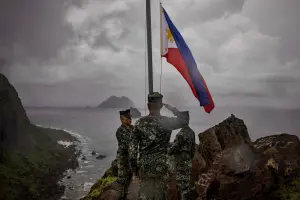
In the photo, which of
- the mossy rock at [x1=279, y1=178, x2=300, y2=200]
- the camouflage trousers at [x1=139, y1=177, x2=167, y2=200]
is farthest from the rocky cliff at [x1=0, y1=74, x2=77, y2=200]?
the camouflage trousers at [x1=139, y1=177, x2=167, y2=200]

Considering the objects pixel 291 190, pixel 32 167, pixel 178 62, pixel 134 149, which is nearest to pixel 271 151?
pixel 291 190

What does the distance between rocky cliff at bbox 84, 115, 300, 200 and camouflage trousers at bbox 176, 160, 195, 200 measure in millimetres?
2103

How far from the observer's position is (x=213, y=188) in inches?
413

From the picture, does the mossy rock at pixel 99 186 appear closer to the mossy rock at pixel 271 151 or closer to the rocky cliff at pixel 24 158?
the mossy rock at pixel 271 151

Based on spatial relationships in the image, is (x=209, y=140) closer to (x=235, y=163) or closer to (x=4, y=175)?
(x=235, y=163)

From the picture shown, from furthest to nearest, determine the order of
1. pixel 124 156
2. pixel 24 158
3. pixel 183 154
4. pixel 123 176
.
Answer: pixel 24 158 → pixel 124 156 → pixel 123 176 → pixel 183 154

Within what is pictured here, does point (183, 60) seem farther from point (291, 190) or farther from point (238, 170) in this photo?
point (291, 190)

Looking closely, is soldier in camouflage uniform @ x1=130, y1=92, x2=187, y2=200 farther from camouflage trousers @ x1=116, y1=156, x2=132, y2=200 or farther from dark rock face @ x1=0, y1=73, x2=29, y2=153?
dark rock face @ x1=0, y1=73, x2=29, y2=153

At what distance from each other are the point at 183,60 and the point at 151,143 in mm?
4518

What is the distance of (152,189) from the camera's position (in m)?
7.13

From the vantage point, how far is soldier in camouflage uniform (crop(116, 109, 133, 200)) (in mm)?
8922

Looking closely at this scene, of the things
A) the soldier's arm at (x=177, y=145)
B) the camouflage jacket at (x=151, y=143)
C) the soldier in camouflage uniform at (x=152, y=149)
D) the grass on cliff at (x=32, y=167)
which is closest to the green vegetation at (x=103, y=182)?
the soldier's arm at (x=177, y=145)

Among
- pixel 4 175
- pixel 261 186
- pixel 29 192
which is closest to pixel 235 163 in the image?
pixel 261 186

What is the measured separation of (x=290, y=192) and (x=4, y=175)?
88354mm
